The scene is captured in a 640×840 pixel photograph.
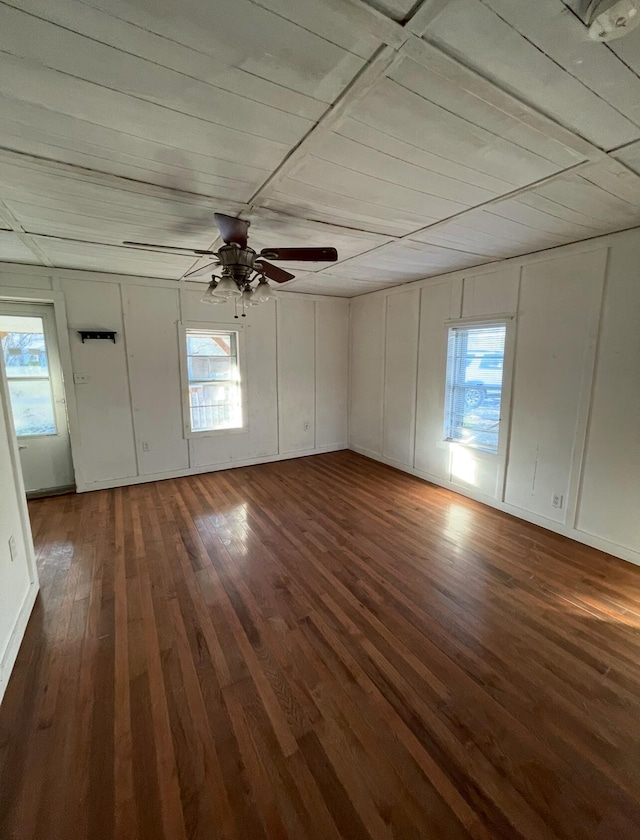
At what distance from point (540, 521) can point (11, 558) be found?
4145 millimetres

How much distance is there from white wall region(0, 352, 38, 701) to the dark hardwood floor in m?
0.11

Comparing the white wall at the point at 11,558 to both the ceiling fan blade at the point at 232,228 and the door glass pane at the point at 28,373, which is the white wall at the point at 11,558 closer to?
the ceiling fan blade at the point at 232,228

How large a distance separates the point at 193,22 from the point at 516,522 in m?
3.93

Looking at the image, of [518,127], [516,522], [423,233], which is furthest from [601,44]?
[516,522]

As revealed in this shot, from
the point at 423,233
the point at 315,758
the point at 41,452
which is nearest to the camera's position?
the point at 315,758

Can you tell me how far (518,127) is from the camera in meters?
1.39

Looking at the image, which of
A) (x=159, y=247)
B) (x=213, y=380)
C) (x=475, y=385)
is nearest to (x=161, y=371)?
(x=213, y=380)

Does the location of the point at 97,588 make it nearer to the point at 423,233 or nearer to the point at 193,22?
the point at 193,22

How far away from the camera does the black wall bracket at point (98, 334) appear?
387 cm

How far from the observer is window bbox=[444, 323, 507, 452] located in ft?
11.6

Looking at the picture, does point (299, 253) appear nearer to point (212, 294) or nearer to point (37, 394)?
point (212, 294)

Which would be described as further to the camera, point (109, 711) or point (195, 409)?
point (195, 409)

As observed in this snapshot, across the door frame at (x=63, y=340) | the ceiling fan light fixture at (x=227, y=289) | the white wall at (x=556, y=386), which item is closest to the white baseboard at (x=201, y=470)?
the door frame at (x=63, y=340)

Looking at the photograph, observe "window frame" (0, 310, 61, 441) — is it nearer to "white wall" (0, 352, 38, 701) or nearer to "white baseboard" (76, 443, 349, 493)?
"white baseboard" (76, 443, 349, 493)
